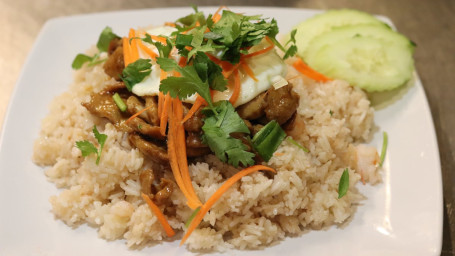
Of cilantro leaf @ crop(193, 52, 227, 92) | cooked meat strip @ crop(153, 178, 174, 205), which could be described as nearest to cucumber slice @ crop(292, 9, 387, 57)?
cilantro leaf @ crop(193, 52, 227, 92)

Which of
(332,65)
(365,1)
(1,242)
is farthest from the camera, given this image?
(365,1)

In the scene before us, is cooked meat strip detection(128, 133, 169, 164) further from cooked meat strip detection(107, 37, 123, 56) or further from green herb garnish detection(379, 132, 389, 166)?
green herb garnish detection(379, 132, 389, 166)

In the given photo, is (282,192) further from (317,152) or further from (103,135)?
(103,135)

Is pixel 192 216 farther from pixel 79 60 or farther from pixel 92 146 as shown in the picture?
pixel 79 60

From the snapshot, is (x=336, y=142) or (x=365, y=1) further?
(x=365, y=1)

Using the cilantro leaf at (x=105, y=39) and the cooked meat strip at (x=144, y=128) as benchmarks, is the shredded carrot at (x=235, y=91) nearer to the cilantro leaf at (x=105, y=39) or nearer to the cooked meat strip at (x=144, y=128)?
the cooked meat strip at (x=144, y=128)

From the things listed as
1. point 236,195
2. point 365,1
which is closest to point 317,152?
point 236,195
